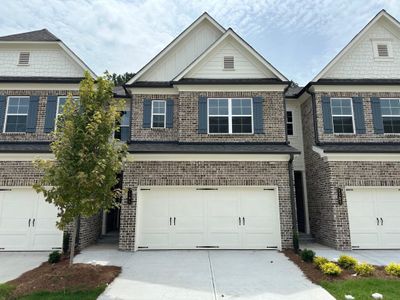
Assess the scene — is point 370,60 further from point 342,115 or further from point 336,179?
point 336,179

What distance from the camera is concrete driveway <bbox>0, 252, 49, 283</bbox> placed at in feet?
26.0

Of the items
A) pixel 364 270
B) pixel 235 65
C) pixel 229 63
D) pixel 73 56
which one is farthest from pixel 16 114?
pixel 364 270

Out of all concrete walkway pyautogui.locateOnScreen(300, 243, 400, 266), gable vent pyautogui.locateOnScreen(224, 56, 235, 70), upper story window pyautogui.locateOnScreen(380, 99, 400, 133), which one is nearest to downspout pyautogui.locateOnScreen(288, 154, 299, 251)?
concrete walkway pyautogui.locateOnScreen(300, 243, 400, 266)

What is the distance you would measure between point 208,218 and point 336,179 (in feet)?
17.8

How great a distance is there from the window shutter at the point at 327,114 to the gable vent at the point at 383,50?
12.0 ft

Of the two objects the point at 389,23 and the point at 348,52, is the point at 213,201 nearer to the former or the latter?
the point at 348,52

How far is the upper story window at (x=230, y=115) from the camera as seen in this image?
12.3 metres

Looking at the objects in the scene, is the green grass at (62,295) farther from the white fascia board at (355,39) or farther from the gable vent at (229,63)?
the white fascia board at (355,39)

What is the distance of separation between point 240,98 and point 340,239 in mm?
7134

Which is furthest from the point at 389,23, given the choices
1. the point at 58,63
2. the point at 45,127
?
the point at 45,127

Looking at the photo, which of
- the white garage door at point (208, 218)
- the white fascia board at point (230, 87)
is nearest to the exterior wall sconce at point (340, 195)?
the white garage door at point (208, 218)

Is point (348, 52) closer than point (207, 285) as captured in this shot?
No

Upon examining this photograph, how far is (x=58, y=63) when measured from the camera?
44.1ft

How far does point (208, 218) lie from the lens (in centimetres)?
1088
